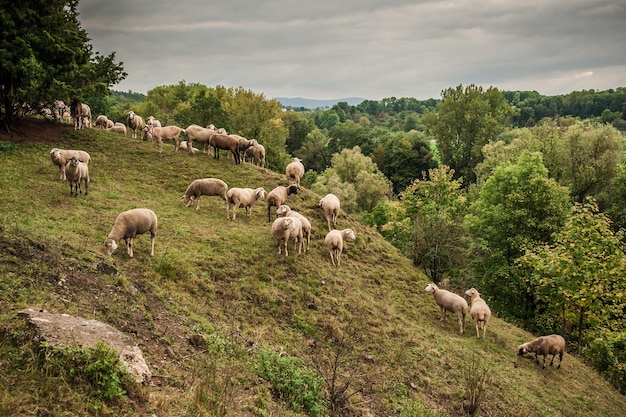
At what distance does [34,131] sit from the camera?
22078 mm

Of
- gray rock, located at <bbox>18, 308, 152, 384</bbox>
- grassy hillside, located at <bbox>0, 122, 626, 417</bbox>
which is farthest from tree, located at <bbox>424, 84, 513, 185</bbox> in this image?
gray rock, located at <bbox>18, 308, 152, 384</bbox>

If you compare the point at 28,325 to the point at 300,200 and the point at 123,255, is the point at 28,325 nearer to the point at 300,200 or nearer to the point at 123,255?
the point at 123,255

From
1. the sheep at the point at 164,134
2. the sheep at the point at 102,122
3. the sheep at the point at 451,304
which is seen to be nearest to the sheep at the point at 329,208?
the sheep at the point at 451,304

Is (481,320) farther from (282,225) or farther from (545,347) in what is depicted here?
(282,225)

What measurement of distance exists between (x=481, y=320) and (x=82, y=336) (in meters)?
14.5

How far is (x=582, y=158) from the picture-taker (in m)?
35.8

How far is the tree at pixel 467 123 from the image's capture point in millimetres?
57531

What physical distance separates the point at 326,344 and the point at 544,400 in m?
Result: 7.59

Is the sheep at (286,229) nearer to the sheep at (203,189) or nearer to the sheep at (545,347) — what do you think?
the sheep at (203,189)

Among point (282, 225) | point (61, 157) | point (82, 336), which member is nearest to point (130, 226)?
point (282, 225)

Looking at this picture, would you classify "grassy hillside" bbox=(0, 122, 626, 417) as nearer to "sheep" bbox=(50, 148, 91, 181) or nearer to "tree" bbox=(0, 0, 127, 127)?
"sheep" bbox=(50, 148, 91, 181)

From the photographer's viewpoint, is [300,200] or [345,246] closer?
[345,246]

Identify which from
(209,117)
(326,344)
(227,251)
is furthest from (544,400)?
(209,117)

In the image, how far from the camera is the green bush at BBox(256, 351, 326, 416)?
7738mm
